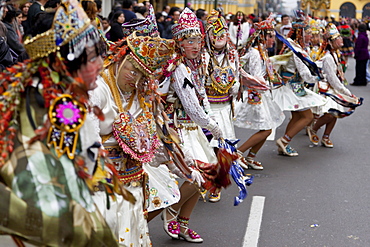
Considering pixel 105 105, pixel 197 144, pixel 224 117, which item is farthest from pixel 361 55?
pixel 105 105

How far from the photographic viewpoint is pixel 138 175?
3787mm

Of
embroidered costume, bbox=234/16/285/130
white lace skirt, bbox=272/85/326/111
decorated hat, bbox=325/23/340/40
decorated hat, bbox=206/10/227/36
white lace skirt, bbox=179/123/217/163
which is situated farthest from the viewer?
decorated hat, bbox=325/23/340/40

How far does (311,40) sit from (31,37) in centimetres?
807

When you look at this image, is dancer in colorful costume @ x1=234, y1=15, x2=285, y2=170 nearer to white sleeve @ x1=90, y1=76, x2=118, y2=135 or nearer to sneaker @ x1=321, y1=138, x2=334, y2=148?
sneaker @ x1=321, y1=138, x2=334, y2=148

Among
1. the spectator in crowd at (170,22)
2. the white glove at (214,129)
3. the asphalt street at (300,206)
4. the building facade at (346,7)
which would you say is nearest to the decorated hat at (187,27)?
the white glove at (214,129)

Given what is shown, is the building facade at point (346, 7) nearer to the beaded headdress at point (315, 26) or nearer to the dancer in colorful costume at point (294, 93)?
the beaded headdress at point (315, 26)

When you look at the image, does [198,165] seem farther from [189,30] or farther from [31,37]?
[31,37]

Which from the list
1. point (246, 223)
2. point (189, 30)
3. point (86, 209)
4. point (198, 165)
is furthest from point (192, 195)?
point (86, 209)

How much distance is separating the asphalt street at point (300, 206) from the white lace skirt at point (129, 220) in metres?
1.43

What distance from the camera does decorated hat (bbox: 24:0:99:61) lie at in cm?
231

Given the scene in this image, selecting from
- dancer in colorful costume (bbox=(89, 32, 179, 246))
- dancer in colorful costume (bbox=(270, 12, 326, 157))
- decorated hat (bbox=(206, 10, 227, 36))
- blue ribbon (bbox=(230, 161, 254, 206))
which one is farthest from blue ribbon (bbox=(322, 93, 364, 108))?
dancer in colorful costume (bbox=(89, 32, 179, 246))

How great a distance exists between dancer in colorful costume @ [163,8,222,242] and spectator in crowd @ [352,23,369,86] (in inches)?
606

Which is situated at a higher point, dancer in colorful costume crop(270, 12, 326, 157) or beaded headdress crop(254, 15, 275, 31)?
beaded headdress crop(254, 15, 275, 31)

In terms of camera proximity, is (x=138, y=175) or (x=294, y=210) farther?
(x=294, y=210)
